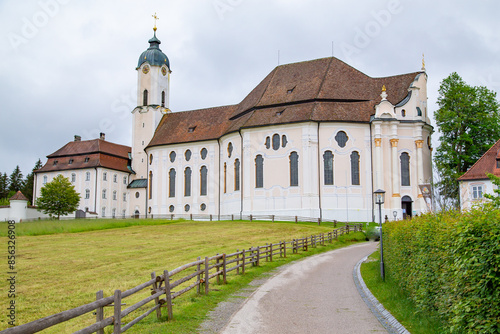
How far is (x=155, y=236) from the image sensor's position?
120 feet

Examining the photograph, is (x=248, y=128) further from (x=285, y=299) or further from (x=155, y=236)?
(x=285, y=299)

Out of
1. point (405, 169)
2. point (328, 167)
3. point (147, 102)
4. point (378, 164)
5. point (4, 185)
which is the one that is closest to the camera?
point (378, 164)

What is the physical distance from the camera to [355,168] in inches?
1991

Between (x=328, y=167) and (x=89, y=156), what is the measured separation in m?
36.7

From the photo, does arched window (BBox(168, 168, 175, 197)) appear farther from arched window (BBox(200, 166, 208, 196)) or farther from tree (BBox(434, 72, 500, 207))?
tree (BBox(434, 72, 500, 207))

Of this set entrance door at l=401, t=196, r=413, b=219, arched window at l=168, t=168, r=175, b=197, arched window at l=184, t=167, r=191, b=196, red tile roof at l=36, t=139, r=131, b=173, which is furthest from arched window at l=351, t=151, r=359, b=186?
red tile roof at l=36, t=139, r=131, b=173

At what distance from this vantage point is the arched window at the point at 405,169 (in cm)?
5088

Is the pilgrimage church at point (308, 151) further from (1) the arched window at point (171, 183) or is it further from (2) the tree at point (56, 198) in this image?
(2) the tree at point (56, 198)

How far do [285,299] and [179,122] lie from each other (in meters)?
54.4

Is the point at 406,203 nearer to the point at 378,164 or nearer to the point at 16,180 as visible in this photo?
the point at 378,164

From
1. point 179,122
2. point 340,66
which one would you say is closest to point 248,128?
point 340,66

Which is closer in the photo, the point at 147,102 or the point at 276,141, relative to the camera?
the point at 276,141

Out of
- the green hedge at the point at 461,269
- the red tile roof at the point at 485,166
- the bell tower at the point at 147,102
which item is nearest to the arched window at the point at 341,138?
the red tile roof at the point at 485,166

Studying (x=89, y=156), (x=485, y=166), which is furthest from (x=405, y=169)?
(x=89, y=156)
